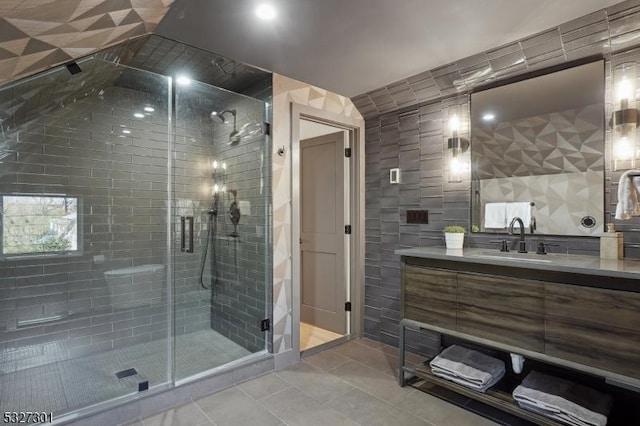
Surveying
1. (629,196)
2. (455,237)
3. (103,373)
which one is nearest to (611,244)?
(629,196)

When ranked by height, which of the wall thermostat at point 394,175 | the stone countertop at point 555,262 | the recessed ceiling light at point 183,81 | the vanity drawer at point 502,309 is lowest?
the vanity drawer at point 502,309

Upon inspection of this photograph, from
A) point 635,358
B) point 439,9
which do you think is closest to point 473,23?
point 439,9

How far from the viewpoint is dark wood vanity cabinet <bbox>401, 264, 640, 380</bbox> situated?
1566 millimetres

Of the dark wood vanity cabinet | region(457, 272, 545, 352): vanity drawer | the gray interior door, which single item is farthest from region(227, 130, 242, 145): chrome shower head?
region(457, 272, 545, 352): vanity drawer

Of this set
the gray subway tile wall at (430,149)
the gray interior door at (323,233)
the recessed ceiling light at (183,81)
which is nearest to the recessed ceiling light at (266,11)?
the recessed ceiling light at (183,81)

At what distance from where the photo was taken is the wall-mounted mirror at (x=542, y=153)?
2096 mm

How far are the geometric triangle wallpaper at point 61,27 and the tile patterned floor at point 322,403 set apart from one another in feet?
6.80

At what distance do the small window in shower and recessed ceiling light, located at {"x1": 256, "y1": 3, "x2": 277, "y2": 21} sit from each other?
2.14 m

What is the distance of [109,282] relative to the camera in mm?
2918

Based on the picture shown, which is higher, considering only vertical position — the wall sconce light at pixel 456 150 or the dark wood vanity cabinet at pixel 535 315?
the wall sconce light at pixel 456 150

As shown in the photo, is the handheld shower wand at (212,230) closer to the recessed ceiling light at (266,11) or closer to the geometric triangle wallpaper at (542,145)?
the recessed ceiling light at (266,11)

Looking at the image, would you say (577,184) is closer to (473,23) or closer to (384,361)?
(473,23)

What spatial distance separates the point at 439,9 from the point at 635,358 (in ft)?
6.40

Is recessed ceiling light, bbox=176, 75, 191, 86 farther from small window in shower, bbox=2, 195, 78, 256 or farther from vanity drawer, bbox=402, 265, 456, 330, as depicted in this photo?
vanity drawer, bbox=402, 265, 456, 330
